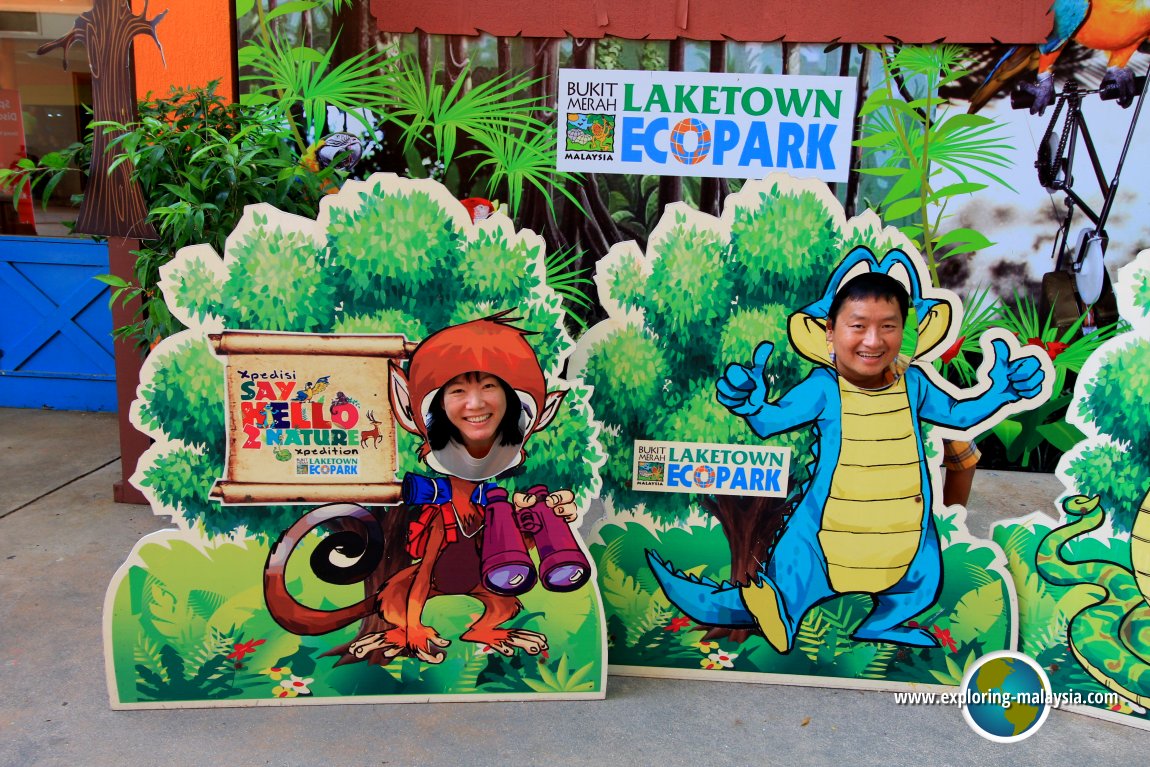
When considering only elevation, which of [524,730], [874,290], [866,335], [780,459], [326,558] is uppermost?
[874,290]

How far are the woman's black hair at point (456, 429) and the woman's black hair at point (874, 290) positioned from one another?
3.34 feet

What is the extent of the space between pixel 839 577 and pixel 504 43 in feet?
11.4

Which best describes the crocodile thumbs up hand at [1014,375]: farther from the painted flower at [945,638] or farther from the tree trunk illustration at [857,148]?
the tree trunk illustration at [857,148]

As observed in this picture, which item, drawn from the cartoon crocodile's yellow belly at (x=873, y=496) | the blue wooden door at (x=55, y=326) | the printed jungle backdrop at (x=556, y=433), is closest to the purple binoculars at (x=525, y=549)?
the printed jungle backdrop at (x=556, y=433)

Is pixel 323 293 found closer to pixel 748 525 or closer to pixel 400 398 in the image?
pixel 400 398

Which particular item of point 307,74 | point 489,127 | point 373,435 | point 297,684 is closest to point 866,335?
point 373,435

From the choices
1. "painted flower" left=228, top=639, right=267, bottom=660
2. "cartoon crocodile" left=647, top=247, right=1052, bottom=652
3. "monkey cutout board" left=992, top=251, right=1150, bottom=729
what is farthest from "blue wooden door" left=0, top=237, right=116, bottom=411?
"monkey cutout board" left=992, top=251, right=1150, bottom=729

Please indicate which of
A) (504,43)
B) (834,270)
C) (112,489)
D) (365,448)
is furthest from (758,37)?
(112,489)

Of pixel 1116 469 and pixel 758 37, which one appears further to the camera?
pixel 758 37

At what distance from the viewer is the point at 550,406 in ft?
8.39

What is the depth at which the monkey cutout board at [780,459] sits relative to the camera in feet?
8.52

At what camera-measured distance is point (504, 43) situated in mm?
4742

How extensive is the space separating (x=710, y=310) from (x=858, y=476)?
701mm

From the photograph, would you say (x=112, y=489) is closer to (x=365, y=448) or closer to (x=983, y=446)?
(x=365, y=448)
